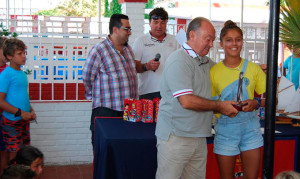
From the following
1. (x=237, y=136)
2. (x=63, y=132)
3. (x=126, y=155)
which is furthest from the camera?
(x=63, y=132)

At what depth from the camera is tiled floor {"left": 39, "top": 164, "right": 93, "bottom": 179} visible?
4.64m

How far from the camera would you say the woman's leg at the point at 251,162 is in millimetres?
2553

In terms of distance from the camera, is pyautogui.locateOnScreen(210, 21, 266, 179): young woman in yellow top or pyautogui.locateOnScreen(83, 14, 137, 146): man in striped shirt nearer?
pyautogui.locateOnScreen(210, 21, 266, 179): young woman in yellow top

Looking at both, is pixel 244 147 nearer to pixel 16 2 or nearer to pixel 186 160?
pixel 186 160

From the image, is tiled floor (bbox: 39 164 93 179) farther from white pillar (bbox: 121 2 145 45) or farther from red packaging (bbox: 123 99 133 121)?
white pillar (bbox: 121 2 145 45)

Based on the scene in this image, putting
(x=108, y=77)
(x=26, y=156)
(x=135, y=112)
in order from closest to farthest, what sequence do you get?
1. (x=26, y=156)
2. (x=135, y=112)
3. (x=108, y=77)

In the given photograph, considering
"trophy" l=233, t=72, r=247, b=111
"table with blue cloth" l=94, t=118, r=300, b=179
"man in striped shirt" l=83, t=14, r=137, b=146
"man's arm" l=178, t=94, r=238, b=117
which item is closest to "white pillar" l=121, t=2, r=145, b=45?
"man in striped shirt" l=83, t=14, r=137, b=146

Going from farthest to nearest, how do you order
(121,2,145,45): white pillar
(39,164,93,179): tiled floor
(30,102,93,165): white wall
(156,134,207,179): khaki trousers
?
(121,2,145,45): white pillar, (30,102,93,165): white wall, (39,164,93,179): tiled floor, (156,134,207,179): khaki trousers

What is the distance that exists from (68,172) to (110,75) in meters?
1.71

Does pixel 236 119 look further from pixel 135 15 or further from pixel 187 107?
pixel 135 15

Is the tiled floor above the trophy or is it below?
below

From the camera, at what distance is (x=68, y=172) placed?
15.8 ft

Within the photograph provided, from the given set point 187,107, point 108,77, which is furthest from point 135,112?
point 187,107

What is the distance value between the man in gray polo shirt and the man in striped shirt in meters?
1.25
